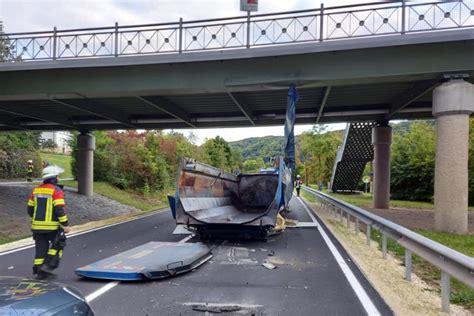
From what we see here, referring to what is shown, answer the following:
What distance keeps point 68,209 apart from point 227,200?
9.00 meters

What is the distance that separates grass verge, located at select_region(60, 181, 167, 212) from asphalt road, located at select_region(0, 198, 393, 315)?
1648 centimetres

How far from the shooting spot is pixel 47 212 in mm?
7008

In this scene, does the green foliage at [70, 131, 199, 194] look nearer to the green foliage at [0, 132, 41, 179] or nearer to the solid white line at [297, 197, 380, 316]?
the green foliage at [0, 132, 41, 179]

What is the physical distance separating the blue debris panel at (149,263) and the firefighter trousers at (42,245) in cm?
57

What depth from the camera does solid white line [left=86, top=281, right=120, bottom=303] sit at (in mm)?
5762

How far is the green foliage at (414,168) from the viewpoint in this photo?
35844 millimetres

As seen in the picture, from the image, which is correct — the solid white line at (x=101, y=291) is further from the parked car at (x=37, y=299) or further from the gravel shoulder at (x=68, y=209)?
the gravel shoulder at (x=68, y=209)

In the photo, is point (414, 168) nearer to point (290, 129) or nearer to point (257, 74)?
point (257, 74)

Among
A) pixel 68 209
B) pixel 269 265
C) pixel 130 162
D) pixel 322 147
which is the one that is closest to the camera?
Result: pixel 269 265

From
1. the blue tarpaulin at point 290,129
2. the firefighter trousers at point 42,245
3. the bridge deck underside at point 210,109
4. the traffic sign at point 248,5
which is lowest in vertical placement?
the firefighter trousers at point 42,245

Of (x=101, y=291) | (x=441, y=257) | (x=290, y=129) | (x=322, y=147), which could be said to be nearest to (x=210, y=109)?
(x=290, y=129)

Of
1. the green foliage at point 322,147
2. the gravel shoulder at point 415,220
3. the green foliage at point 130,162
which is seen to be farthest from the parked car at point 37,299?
the green foliage at point 322,147

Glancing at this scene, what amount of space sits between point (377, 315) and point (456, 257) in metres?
1.17

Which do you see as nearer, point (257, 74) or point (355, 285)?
point (355, 285)
